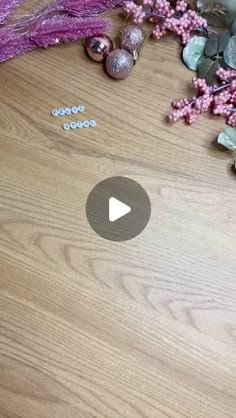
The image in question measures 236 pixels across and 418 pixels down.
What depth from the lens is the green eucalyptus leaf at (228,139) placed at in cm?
81

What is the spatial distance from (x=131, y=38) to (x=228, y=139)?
20 centimetres

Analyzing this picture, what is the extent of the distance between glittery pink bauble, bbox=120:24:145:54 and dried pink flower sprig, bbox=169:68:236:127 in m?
0.10

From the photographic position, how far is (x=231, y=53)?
0.84 meters

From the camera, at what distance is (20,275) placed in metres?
0.80

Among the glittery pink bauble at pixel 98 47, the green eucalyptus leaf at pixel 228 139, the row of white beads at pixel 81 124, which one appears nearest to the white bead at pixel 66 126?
the row of white beads at pixel 81 124

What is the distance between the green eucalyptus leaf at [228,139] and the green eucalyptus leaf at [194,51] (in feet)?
0.37

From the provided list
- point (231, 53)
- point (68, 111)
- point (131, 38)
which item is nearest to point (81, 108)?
point (68, 111)

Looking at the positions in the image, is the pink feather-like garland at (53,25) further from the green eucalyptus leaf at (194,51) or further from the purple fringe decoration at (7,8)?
the green eucalyptus leaf at (194,51)

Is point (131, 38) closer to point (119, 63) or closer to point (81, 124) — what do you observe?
point (119, 63)

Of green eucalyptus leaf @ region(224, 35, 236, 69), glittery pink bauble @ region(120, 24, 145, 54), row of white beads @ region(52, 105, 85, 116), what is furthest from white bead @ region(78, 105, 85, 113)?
green eucalyptus leaf @ region(224, 35, 236, 69)

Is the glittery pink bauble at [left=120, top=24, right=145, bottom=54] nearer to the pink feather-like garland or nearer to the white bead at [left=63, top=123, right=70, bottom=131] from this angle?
the pink feather-like garland

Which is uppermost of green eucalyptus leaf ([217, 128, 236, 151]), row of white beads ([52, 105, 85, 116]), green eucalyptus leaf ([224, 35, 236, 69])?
green eucalyptus leaf ([224, 35, 236, 69])

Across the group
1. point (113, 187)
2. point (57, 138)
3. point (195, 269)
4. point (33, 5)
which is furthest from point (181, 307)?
point (33, 5)

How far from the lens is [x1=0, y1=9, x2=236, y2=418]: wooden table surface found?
0.75 m
